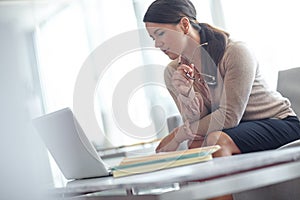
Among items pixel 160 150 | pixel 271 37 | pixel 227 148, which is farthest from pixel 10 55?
pixel 271 37

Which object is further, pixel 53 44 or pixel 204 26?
pixel 53 44

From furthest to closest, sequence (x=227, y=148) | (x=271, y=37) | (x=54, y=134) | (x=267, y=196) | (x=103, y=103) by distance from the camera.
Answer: (x=103, y=103), (x=271, y=37), (x=267, y=196), (x=227, y=148), (x=54, y=134)

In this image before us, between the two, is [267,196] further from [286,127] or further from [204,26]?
[204,26]

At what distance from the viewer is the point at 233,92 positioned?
153 cm

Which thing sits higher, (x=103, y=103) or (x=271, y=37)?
(x=271, y=37)

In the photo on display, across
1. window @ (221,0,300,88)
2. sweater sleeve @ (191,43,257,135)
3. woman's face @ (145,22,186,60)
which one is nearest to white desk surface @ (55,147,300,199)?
sweater sleeve @ (191,43,257,135)

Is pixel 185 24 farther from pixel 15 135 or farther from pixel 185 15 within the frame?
pixel 15 135

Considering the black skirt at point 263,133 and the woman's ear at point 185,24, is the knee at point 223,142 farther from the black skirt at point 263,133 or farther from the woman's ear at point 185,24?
the woman's ear at point 185,24

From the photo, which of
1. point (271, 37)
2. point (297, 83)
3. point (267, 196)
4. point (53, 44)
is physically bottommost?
point (267, 196)

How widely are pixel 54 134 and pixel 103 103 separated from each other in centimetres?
355

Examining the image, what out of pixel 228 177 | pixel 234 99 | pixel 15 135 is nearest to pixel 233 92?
pixel 234 99

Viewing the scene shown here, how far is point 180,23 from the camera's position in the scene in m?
1.67

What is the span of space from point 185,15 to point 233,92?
1.11 ft

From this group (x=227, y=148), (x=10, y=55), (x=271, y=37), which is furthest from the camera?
(x=271, y=37)
